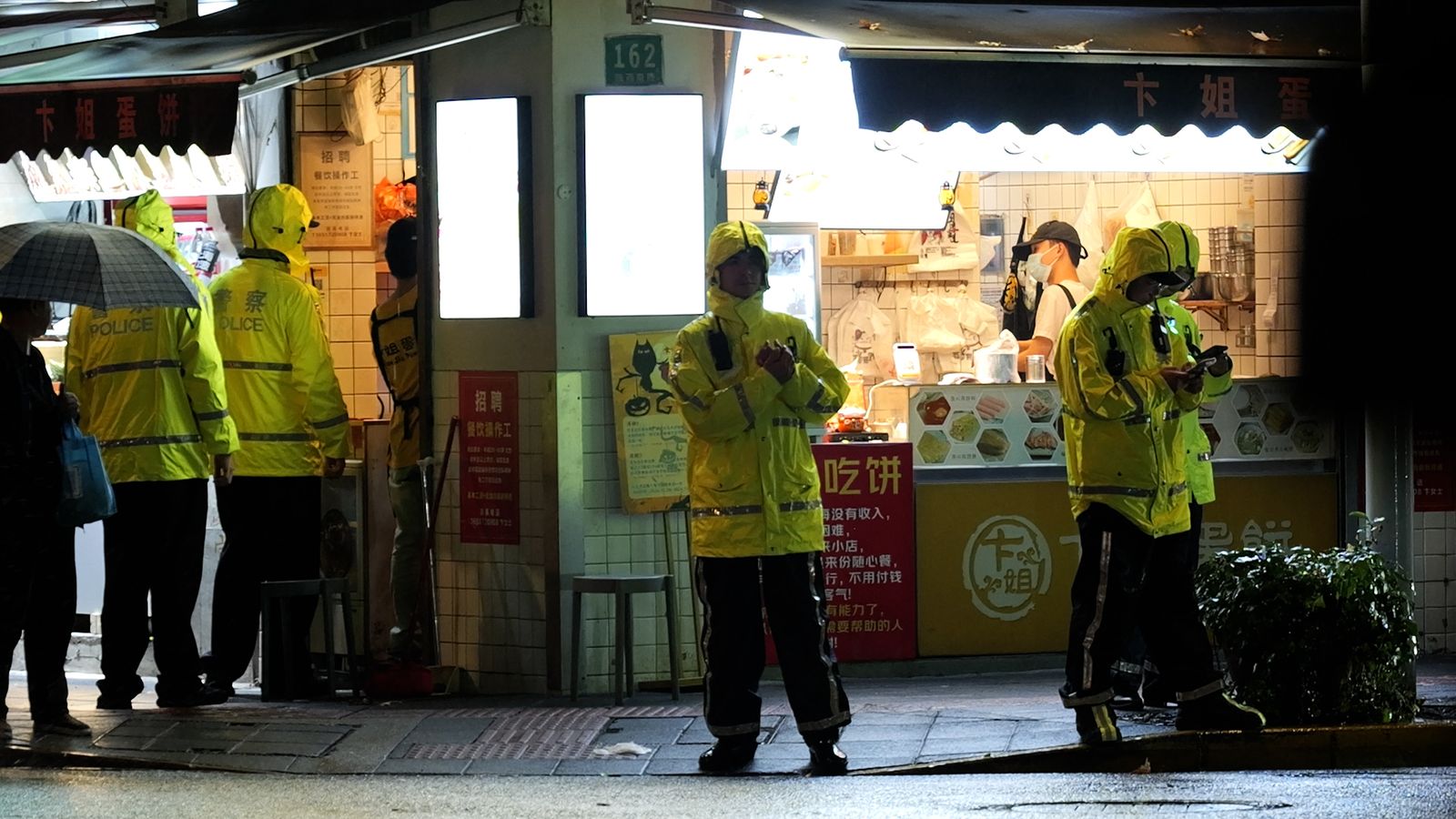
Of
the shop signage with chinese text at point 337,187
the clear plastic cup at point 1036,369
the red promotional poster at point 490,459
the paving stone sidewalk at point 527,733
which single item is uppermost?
the shop signage with chinese text at point 337,187

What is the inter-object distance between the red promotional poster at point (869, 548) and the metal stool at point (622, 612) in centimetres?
114

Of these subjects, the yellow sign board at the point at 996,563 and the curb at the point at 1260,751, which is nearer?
the curb at the point at 1260,751

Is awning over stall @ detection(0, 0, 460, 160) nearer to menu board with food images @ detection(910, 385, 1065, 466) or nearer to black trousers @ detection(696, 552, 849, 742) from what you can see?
menu board with food images @ detection(910, 385, 1065, 466)

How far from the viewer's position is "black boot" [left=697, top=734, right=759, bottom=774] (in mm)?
7500

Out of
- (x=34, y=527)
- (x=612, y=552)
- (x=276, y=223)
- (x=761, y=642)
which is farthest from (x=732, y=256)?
(x=34, y=527)

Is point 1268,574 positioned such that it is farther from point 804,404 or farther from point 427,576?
point 427,576

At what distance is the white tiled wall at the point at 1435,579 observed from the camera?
10.6m

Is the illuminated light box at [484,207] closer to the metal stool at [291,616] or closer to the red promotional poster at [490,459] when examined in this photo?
the red promotional poster at [490,459]

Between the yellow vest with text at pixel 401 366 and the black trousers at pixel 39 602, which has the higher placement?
the yellow vest with text at pixel 401 366

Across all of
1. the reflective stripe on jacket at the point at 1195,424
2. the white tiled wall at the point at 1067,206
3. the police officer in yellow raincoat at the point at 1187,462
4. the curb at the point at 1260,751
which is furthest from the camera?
the white tiled wall at the point at 1067,206

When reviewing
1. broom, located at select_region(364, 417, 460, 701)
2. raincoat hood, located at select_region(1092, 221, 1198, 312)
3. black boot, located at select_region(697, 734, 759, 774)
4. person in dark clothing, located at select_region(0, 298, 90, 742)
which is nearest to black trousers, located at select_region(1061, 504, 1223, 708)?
raincoat hood, located at select_region(1092, 221, 1198, 312)

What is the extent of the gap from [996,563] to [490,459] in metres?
2.80

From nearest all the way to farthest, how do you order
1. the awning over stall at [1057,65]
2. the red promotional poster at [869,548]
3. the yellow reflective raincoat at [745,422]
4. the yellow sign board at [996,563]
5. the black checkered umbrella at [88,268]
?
1. the yellow reflective raincoat at [745,422]
2. the black checkered umbrella at [88,268]
3. the awning over stall at [1057,65]
4. the red promotional poster at [869,548]
5. the yellow sign board at [996,563]

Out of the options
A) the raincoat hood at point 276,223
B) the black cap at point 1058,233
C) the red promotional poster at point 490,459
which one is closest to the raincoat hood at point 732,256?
the red promotional poster at point 490,459
